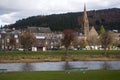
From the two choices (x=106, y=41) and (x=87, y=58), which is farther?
(x=106, y=41)

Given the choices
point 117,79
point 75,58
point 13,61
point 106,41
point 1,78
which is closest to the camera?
point 117,79

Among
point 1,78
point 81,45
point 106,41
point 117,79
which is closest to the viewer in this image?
point 117,79

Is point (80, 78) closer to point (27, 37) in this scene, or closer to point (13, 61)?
point (13, 61)

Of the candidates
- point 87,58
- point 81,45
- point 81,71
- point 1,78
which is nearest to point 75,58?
point 87,58

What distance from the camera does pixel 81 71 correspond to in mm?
44875

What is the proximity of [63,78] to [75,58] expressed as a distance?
67282 mm

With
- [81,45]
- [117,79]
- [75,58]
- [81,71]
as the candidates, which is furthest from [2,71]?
[81,45]

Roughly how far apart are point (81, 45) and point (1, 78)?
6046 inches

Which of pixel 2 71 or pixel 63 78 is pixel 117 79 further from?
pixel 2 71

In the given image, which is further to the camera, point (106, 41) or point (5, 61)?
point (106, 41)

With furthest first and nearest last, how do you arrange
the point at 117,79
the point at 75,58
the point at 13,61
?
the point at 75,58, the point at 13,61, the point at 117,79

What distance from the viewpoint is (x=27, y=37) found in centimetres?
13738

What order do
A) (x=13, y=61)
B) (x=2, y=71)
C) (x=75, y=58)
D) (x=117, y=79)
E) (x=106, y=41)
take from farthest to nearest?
(x=106, y=41), (x=75, y=58), (x=13, y=61), (x=2, y=71), (x=117, y=79)

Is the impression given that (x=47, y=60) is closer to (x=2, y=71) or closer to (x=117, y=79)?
(x=2, y=71)
